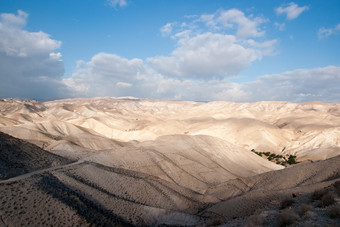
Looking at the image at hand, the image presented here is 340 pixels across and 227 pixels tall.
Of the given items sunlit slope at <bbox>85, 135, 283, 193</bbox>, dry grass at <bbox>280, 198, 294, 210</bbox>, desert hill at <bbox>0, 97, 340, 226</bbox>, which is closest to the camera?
dry grass at <bbox>280, 198, 294, 210</bbox>

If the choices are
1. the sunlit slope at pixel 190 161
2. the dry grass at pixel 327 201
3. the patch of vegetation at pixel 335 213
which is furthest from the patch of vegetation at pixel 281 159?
the patch of vegetation at pixel 335 213

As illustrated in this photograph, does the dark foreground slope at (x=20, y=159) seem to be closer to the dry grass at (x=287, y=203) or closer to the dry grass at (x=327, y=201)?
the dry grass at (x=287, y=203)

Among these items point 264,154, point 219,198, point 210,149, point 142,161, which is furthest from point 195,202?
point 264,154

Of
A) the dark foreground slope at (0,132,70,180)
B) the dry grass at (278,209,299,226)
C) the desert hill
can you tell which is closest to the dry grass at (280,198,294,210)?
the desert hill

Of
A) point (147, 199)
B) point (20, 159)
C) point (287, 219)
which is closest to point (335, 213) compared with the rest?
point (287, 219)

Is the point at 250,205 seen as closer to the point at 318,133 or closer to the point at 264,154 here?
the point at 264,154

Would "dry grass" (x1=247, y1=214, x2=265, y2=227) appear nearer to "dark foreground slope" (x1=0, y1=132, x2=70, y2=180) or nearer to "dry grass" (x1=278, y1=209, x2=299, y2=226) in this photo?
"dry grass" (x1=278, y1=209, x2=299, y2=226)
